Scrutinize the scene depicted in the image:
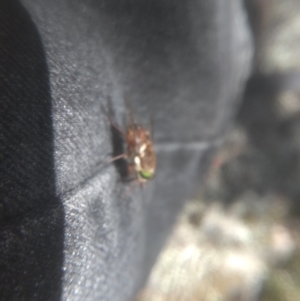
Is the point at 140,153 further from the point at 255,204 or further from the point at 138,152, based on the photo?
the point at 255,204

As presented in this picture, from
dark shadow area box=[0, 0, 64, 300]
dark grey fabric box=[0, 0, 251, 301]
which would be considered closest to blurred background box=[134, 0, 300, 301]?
dark grey fabric box=[0, 0, 251, 301]

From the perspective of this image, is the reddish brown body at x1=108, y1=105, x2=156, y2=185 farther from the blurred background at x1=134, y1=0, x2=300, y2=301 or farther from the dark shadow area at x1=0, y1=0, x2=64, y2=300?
the blurred background at x1=134, y1=0, x2=300, y2=301

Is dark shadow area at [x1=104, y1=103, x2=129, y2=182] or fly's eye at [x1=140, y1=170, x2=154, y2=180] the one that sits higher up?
dark shadow area at [x1=104, y1=103, x2=129, y2=182]

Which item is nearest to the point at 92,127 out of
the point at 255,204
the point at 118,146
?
the point at 118,146

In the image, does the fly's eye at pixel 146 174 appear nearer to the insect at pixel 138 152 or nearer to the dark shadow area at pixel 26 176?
the insect at pixel 138 152

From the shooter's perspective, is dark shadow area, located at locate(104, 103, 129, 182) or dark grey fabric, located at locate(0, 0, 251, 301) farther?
dark shadow area, located at locate(104, 103, 129, 182)

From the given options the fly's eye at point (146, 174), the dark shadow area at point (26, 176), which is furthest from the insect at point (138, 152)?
the dark shadow area at point (26, 176)
